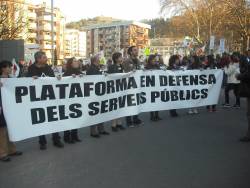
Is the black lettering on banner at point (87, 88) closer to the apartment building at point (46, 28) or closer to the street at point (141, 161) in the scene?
the street at point (141, 161)

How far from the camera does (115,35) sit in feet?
559

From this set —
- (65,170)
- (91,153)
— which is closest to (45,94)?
(91,153)

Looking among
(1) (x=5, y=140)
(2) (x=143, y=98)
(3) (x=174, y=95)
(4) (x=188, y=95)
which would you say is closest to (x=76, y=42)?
(4) (x=188, y=95)

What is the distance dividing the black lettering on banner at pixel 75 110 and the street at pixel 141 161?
573 millimetres

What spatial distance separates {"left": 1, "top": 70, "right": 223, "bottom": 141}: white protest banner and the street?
0.50 m

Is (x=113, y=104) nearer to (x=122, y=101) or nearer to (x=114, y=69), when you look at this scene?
(x=122, y=101)

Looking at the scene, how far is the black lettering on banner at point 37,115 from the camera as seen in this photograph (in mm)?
7789

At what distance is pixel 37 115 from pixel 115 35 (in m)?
164

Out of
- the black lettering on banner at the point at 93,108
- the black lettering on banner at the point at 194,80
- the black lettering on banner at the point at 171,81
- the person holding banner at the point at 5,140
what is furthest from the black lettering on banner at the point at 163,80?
the person holding banner at the point at 5,140

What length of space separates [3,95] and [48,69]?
1170 millimetres

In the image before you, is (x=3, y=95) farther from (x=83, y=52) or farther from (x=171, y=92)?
(x=83, y=52)

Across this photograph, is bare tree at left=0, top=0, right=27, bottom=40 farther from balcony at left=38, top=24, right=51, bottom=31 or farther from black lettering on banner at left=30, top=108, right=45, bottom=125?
balcony at left=38, top=24, right=51, bottom=31

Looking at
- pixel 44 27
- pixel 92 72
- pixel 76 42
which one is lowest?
pixel 92 72

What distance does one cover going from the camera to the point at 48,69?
26.8 ft
